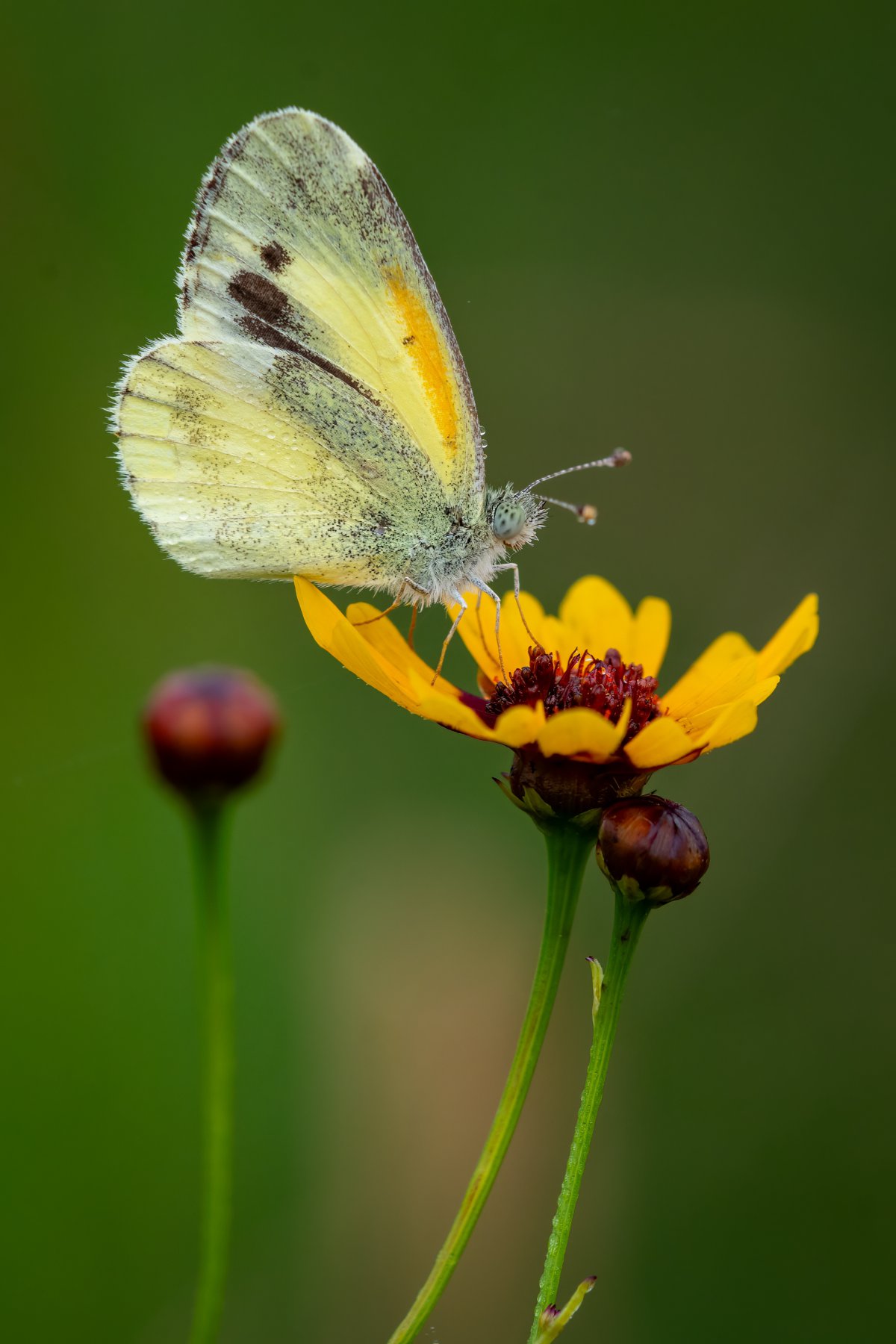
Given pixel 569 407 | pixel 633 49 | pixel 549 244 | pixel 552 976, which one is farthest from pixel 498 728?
pixel 633 49

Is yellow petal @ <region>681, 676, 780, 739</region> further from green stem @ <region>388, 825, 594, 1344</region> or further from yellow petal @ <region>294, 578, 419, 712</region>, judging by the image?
yellow petal @ <region>294, 578, 419, 712</region>

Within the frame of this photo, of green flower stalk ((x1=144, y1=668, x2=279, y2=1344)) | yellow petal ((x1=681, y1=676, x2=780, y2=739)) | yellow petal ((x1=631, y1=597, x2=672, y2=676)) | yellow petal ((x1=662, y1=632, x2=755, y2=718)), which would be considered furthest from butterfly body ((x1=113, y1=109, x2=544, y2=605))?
green flower stalk ((x1=144, y1=668, x2=279, y2=1344))

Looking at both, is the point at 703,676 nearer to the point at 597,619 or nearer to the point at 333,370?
the point at 597,619

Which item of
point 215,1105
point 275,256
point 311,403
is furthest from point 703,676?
point 215,1105

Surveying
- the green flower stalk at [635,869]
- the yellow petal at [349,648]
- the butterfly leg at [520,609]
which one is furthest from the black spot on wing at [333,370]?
the green flower stalk at [635,869]

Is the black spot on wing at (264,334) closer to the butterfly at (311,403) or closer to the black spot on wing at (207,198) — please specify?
the butterfly at (311,403)

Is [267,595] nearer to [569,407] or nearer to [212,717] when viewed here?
[569,407]
